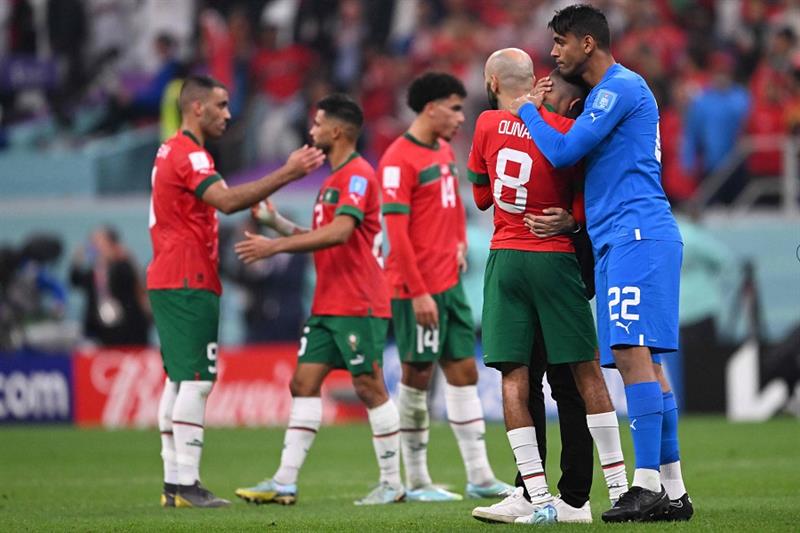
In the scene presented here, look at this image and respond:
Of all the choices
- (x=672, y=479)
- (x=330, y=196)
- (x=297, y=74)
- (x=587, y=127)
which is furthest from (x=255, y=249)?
(x=297, y=74)

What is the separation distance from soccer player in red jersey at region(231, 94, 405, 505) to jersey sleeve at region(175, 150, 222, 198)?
567mm

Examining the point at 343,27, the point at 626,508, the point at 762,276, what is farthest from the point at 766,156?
the point at 626,508

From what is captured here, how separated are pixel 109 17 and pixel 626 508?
18.5m

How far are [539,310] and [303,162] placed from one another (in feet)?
6.83

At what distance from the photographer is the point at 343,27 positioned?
22.3 meters

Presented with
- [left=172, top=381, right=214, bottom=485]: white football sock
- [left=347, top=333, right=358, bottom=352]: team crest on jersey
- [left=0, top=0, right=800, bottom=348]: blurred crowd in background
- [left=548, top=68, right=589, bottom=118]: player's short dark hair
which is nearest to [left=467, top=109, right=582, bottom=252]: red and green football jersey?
[left=548, top=68, right=589, bottom=118]: player's short dark hair

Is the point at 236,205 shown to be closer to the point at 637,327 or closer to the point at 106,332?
the point at 637,327

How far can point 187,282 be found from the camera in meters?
9.21

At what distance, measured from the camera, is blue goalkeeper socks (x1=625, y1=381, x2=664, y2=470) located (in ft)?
23.0

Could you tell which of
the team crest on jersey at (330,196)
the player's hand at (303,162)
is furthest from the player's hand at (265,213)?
the player's hand at (303,162)

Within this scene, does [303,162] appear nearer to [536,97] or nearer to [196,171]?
[196,171]

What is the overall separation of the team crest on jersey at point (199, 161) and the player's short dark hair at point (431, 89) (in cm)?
162

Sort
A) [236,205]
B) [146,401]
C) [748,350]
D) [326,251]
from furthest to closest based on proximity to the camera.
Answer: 1. [146,401]
2. [748,350]
3. [326,251]
4. [236,205]

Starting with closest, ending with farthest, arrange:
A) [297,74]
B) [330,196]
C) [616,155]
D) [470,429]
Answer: [616,155] < [330,196] < [470,429] < [297,74]
